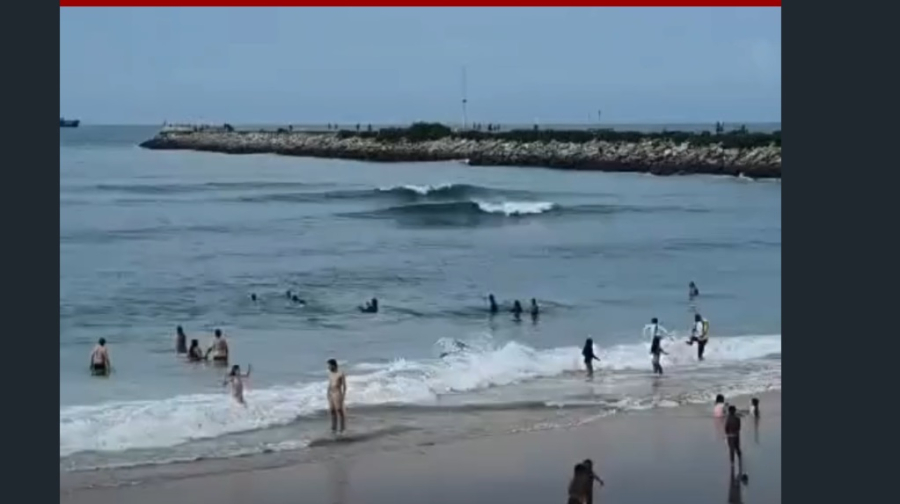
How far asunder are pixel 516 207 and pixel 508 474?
27543 millimetres

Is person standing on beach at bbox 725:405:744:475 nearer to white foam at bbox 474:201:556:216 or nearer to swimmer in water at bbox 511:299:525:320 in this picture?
swimmer in water at bbox 511:299:525:320

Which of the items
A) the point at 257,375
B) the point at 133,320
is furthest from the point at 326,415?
the point at 133,320

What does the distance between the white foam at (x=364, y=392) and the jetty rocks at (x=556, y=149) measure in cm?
2891

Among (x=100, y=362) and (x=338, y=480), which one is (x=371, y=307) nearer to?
(x=100, y=362)

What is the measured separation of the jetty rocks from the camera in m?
47.5

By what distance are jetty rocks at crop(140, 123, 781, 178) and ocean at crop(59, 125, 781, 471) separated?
7.65 feet

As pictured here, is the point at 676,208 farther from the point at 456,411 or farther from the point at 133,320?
the point at 456,411

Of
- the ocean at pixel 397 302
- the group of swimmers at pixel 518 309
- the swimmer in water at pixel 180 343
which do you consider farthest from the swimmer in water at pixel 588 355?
the swimmer in water at pixel 180 343

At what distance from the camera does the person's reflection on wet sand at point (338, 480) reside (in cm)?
934

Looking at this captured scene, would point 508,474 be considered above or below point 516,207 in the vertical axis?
below

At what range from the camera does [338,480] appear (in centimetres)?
989

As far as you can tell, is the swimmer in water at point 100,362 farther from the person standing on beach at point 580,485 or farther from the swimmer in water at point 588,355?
the person standing on beach at point 580,485

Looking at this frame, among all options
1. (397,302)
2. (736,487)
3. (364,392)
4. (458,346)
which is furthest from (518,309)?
(736,487)

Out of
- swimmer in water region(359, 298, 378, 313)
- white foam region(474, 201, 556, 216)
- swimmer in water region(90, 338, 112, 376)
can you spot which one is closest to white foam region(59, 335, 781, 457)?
swimmer in water region(90, 338, 112, 376)
